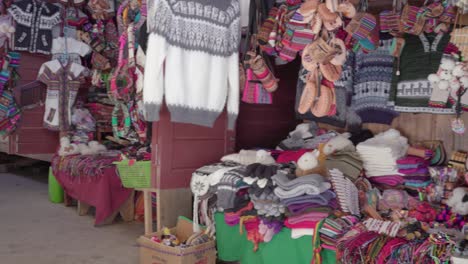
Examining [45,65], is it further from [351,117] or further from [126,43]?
[351,117]

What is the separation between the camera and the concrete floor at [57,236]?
4074mm

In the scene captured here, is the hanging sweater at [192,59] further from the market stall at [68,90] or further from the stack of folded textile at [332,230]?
the market stall at [68,90]

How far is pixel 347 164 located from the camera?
3475mm

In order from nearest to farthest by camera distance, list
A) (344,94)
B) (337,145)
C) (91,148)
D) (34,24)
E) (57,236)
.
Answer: (337,145) < (344,94) < (57,236) < (91,148) < (34,24)

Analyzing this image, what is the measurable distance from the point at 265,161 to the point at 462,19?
173 centimetres

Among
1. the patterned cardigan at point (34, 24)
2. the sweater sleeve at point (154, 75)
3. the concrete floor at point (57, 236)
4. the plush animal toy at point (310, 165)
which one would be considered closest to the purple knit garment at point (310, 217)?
the plush animal toy at point (310, 165)

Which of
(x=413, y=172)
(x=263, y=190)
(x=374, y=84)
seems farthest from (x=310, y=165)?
(x=374, y=84)

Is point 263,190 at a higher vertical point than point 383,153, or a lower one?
lower

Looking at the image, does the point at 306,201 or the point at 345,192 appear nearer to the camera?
the point at 306,201

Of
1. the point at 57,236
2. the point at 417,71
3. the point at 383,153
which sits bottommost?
the point at 57,236

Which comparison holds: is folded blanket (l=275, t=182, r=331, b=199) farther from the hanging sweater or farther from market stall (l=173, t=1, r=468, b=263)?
→ the hanging sweater

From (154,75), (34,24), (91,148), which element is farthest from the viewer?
(34,24)

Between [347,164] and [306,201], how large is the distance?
59 cm

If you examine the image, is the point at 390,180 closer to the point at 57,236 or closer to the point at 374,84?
the point at 374,84
